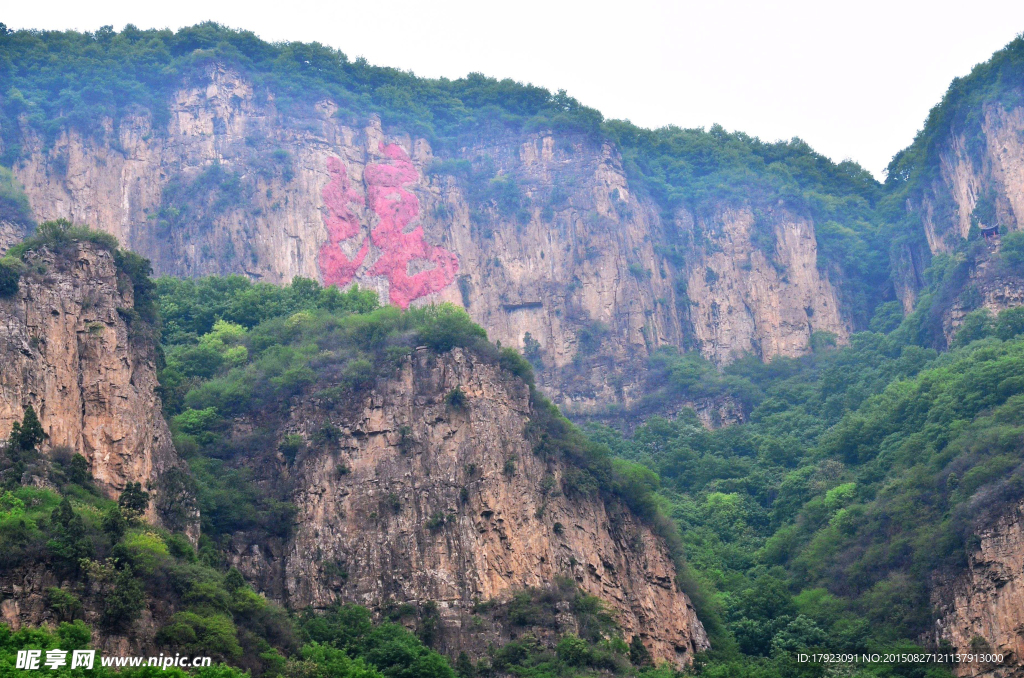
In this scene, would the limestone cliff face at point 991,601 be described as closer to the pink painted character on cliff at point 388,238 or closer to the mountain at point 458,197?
the mountain at point 458,197

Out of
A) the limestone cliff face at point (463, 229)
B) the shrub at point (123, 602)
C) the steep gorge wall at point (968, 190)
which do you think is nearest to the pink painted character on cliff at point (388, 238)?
the limestone cliff face at point (463, 229)

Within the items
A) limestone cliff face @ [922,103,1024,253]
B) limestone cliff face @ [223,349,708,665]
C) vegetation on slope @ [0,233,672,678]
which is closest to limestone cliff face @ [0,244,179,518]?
vegetation on slope @ [0,233,672,678]

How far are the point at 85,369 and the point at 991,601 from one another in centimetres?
3094

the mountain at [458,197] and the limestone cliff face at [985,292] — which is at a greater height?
the mountain at [458,197]

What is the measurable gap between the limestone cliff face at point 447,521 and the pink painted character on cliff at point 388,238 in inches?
821

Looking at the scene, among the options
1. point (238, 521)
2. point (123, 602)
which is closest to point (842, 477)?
point (238, 521)

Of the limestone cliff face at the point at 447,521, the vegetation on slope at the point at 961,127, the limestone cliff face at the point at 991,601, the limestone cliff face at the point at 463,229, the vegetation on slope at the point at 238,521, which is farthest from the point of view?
the vegetation on slope at the point at 961,127

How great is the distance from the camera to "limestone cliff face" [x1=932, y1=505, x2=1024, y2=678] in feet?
151

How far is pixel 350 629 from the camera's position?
1800 inches

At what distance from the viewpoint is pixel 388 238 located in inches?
3051

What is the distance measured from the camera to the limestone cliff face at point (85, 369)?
145 ft

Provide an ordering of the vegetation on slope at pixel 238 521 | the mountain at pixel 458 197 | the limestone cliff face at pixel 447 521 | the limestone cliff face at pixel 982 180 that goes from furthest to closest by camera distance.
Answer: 1. the limestone cliff face at pixel 982 180
2. the mountain at pixel 458 197
3. the limestone cliff face at pixel 447 521
4. the vegetation on slope at pixel 238 521

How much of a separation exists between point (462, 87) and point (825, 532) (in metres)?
42.0

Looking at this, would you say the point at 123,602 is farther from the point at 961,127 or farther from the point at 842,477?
the point at 961,127
